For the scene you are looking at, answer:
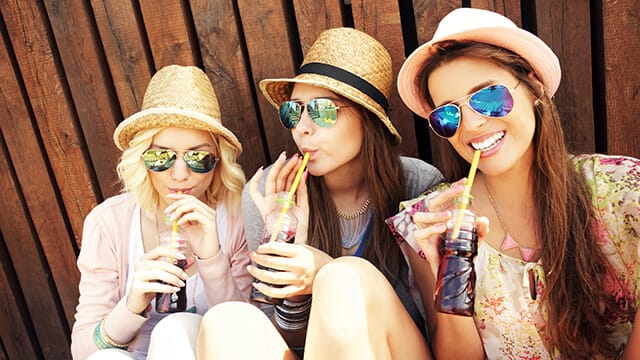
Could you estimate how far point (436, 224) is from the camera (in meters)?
1.73

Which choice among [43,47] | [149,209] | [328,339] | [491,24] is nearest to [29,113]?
[43,47]

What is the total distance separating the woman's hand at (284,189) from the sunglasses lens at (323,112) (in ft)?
0.54

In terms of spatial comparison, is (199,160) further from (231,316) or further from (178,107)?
(231,316)

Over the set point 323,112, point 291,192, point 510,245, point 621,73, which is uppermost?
point 323,112

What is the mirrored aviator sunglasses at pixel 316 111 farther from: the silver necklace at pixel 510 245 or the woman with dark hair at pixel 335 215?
the silver necklace at pixel 510 245

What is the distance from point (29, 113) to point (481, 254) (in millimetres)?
2350

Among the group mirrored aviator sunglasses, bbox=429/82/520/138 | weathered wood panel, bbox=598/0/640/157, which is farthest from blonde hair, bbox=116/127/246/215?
weathered wood panel, bbox=598/0/640/157

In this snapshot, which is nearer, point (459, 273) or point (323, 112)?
point (459, 273)

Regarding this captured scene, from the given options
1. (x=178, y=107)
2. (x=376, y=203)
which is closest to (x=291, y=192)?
(x=376, y=203)

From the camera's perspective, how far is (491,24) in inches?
69.9

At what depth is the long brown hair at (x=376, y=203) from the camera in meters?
2.28

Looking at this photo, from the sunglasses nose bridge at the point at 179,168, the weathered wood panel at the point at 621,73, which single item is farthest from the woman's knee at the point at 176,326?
the weathered wood panel at the point at 621,73

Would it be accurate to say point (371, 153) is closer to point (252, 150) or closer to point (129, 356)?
point (252, 150)

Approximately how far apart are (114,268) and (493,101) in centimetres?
168
